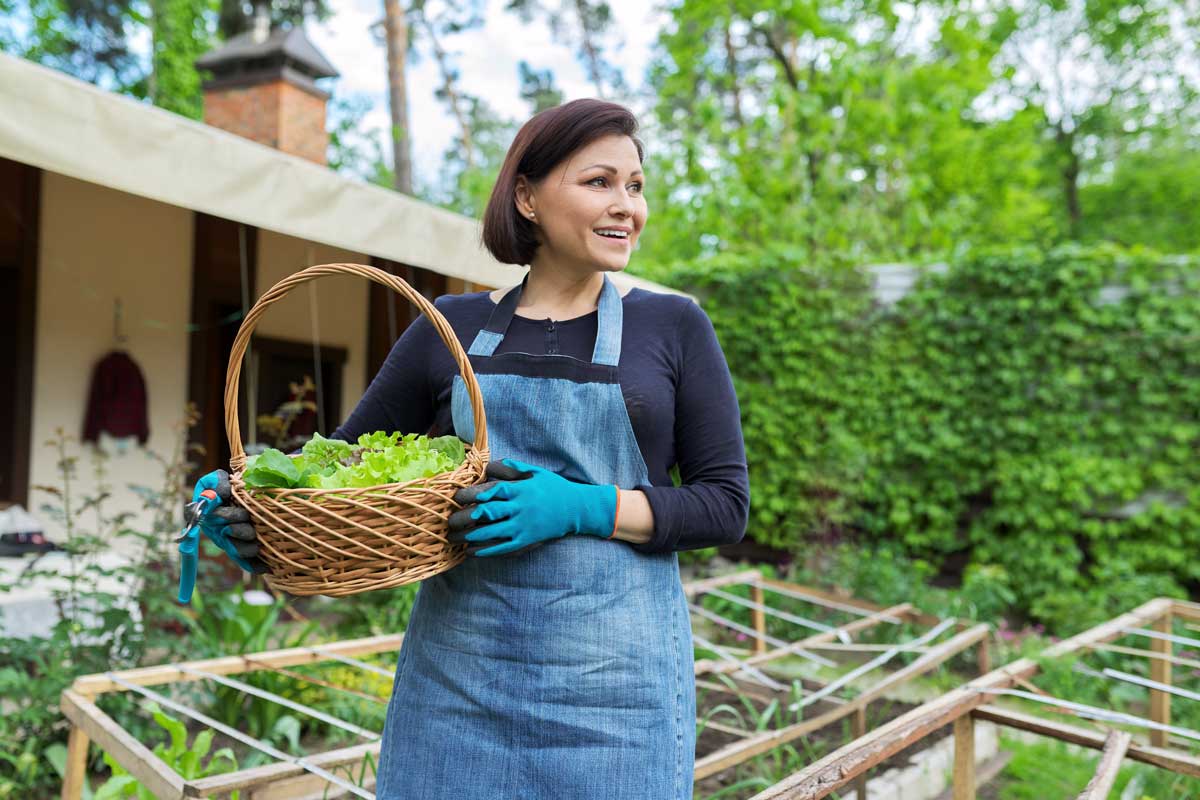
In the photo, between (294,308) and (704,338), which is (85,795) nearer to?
(704,338)

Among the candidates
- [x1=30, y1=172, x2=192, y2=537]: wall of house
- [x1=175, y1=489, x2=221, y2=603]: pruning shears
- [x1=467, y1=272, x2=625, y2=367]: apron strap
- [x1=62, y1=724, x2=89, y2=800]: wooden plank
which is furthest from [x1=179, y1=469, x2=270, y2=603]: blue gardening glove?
[x1=30, y1=172, x2=192, y2=537]: wall of house

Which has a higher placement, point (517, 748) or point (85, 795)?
point (517, 748)

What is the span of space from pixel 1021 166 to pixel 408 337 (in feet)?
50.8

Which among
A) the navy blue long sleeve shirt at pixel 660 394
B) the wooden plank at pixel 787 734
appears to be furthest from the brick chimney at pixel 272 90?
the navy blue long sleeve shirt at pixel 660 394

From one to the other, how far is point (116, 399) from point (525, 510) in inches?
206

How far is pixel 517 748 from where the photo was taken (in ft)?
3.73

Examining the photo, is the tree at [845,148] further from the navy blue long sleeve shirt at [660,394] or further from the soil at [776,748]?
the navy blue long sleeve shirt at [660,394]

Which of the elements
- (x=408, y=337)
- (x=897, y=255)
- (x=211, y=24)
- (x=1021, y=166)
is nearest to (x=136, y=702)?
(x=408, y=337)

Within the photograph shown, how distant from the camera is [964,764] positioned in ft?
7.10

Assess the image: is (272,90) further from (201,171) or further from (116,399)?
(201,171)

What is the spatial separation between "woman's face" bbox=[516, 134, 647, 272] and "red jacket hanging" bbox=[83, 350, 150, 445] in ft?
16.6

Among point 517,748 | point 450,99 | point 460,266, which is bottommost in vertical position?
point 517,748

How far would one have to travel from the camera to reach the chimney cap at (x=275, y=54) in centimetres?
666

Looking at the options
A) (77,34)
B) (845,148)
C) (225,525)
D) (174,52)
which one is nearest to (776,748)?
(225,525)
